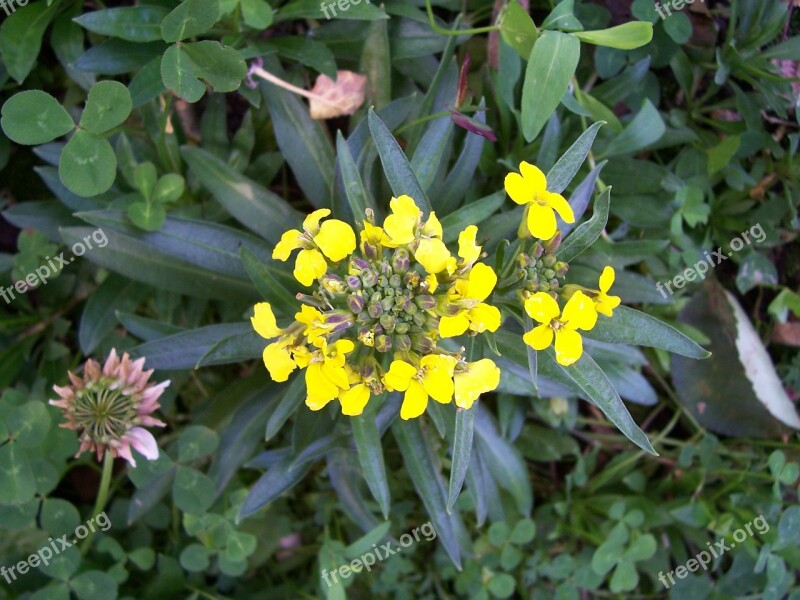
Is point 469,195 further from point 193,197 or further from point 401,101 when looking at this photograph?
point 193,197

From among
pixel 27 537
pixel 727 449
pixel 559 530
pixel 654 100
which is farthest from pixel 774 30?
pixel 27 537

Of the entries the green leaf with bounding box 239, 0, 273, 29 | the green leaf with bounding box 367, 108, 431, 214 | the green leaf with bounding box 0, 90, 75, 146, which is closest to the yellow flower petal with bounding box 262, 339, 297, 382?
the green leaf with bounding box 367, 108, 431, 214

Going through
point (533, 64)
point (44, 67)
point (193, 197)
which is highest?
point (44, 67)

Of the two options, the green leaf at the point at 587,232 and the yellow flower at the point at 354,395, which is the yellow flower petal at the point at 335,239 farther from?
the green leaf at the point at 587,232

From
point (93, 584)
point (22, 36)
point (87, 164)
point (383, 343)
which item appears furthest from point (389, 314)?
point (22, 36)

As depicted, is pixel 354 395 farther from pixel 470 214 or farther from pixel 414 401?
pixel 470 214

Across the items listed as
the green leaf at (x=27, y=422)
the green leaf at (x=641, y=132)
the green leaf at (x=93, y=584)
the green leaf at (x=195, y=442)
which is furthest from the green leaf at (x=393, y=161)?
the green leaf at (x=93, y=584)
